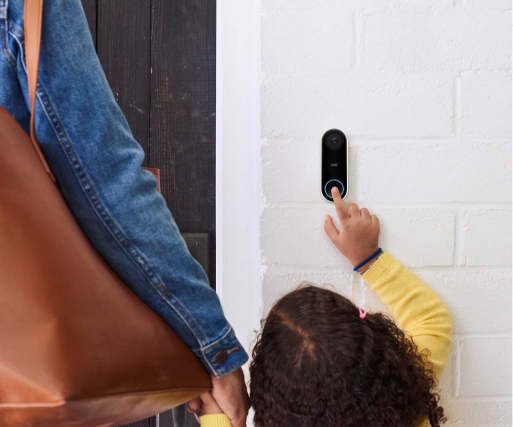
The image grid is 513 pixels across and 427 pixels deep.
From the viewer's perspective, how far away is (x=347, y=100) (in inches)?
30.5

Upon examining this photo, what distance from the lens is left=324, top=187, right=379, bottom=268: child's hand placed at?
76 cm

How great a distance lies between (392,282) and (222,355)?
0.35m

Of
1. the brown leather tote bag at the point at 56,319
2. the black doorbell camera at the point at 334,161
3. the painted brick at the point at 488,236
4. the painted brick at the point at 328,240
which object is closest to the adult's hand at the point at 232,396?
the brown leather tote bag at the point at 56,319

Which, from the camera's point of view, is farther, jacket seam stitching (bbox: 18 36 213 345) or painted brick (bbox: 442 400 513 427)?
painted brick (bbox: 442 400 513 427)

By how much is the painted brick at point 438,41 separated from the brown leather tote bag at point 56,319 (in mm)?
544

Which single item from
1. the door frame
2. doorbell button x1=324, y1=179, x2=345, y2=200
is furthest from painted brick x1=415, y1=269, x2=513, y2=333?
the door frame

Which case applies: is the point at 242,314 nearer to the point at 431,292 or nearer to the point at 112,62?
the point at 431,292

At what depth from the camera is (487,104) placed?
79cm

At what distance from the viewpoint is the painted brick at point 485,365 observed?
0.82 meters

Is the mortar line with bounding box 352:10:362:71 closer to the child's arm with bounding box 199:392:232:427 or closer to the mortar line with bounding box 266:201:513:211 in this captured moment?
the mortar line with bounding box 266:201:513:211

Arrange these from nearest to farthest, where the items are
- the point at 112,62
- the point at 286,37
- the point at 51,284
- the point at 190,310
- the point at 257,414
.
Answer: the point at 51,284 → the point at 190,310 → the point at 257,414 → the point at 286,37 → the point at 112,62

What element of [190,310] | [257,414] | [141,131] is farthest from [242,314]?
[141,131]

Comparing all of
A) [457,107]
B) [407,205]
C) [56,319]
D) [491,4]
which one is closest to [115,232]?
[56,319]

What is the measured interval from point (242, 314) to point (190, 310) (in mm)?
299
